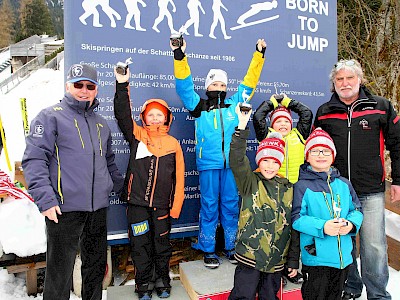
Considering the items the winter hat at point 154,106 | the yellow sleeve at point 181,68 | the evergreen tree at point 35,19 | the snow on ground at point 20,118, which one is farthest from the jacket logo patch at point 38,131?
the evergreen tree at point 35,19

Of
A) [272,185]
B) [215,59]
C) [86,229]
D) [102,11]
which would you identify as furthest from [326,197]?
[102,11]

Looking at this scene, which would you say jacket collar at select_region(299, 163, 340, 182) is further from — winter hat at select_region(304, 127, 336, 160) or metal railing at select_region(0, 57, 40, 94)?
metal railing at select_region(0, 57, 40, 94)

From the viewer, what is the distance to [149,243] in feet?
10.2

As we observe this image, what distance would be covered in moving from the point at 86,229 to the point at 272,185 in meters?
1.45

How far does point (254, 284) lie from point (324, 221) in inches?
28.6

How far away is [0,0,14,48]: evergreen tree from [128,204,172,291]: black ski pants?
55.8 m

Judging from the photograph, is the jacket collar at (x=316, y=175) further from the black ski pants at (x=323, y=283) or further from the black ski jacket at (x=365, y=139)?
the black ski pants at (x=323, y=283)

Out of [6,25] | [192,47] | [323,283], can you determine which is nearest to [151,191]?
[323,283]

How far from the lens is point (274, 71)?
4363mm

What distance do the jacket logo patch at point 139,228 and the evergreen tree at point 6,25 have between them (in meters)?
55.8

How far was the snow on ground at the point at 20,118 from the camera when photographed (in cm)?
355

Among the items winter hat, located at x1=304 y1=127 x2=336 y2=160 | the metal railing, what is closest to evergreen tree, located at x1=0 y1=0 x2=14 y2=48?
the metal railing

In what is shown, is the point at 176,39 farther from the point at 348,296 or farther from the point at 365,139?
the point at 348,296

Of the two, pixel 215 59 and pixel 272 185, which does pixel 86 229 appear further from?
pixel 215 59
